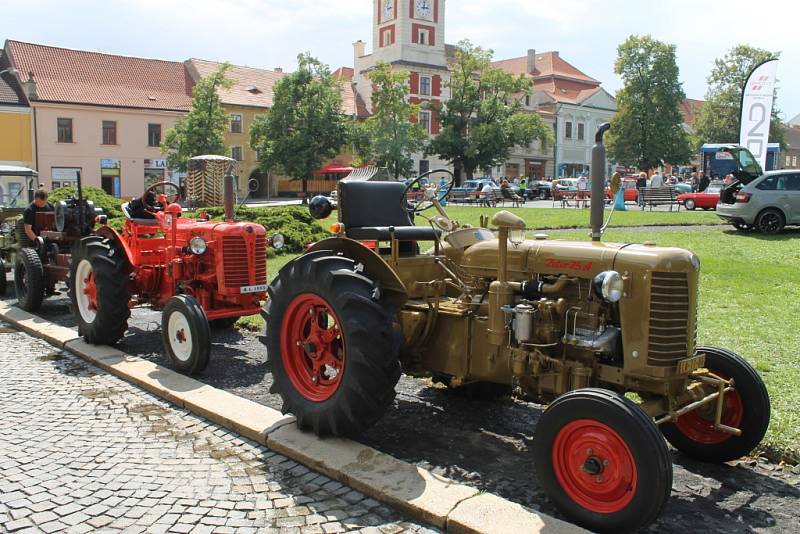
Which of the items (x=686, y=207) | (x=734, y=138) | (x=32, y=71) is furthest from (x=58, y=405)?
(x=734, y=138)

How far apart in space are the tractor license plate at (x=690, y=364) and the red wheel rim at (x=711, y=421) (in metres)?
0.41

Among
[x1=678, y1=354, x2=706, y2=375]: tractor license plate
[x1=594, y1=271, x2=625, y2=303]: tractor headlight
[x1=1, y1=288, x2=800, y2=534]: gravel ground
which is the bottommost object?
[x1=1, y1=288, x2=800, y2=534]: gravel ground

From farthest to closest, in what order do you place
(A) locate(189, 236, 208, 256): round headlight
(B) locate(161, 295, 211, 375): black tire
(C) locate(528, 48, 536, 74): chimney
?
(C) locate(528, 48, 536, 74): chimney, (A) locate(189, 236, 208, 256): round headlight, (B) locate(161, 295, 211, 375): black tire

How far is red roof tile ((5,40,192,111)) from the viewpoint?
4172cm

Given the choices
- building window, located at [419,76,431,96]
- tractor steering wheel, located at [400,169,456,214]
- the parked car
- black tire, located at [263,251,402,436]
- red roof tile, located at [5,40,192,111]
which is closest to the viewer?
black tire, located at [263,251,402,436]

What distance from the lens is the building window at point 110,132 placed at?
4291 cm

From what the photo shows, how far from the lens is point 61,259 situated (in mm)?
9242

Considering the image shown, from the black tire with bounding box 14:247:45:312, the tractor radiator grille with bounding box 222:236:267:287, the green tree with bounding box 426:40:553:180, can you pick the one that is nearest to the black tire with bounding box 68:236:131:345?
the tractor radiator grille with bounding box 222:236:267:287

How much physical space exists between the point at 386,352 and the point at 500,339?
695 mm

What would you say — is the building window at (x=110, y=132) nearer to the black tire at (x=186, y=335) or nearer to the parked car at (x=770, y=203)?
the parked car at (x=770, y=203)

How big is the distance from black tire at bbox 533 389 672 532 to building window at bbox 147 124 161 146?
44862 millimetres

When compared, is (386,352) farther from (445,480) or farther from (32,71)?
(32,71)

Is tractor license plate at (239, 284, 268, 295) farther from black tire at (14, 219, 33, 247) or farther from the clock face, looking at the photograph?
the clock face

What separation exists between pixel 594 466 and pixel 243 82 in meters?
50.7
